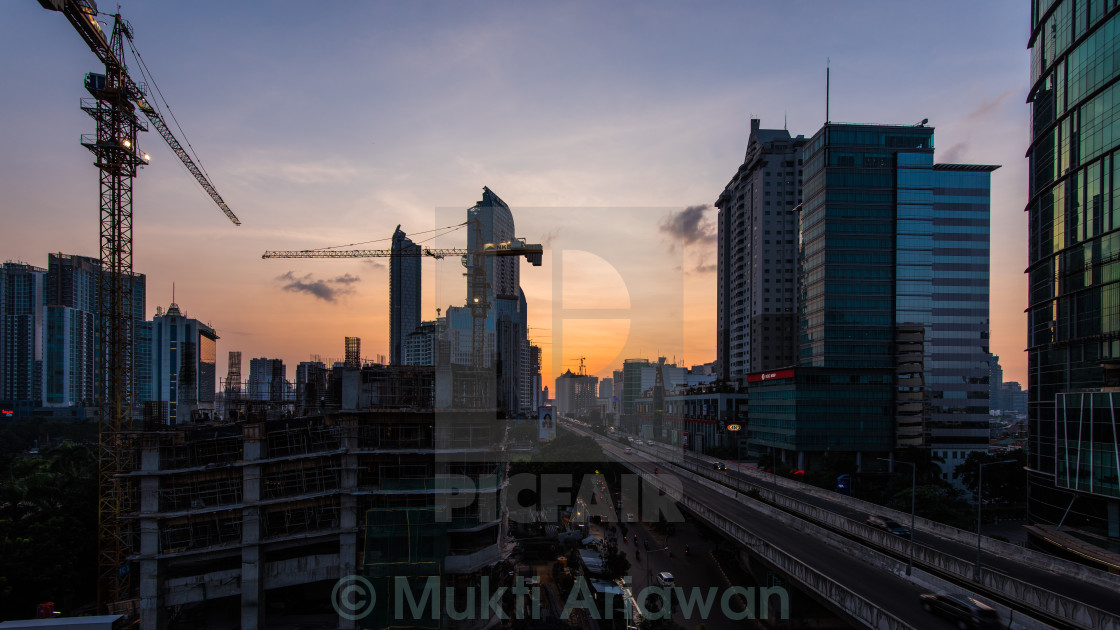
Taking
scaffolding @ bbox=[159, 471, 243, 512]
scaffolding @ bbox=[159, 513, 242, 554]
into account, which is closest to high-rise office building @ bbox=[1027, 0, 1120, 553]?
scaffolding @ bbox=[159, 513, 242, 554]

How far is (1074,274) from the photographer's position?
34.3 metres

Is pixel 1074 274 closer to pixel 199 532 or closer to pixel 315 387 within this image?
pixel 315 387

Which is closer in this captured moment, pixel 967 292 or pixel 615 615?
pixel 615 615

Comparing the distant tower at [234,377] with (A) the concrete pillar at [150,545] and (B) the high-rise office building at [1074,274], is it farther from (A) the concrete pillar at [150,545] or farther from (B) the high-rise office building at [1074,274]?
(B) the high-rise office building at [1074,274]

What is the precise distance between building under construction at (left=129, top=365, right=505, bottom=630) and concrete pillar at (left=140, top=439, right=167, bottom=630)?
48 mm

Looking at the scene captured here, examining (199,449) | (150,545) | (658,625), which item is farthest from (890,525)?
(150,545)

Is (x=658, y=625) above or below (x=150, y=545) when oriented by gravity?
below

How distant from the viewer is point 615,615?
28938 millimetres

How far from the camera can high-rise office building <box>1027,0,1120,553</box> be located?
30.1 metres

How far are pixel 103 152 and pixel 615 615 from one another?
1529 inches

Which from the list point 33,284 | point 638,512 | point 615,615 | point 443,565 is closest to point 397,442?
point 443,565

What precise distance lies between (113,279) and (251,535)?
17.5 m

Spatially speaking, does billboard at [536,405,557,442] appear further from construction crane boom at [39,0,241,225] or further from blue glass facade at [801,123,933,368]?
construction crane boom at [39,0,241,225]

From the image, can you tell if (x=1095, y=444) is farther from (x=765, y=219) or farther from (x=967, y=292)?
(x=765, y=219)
